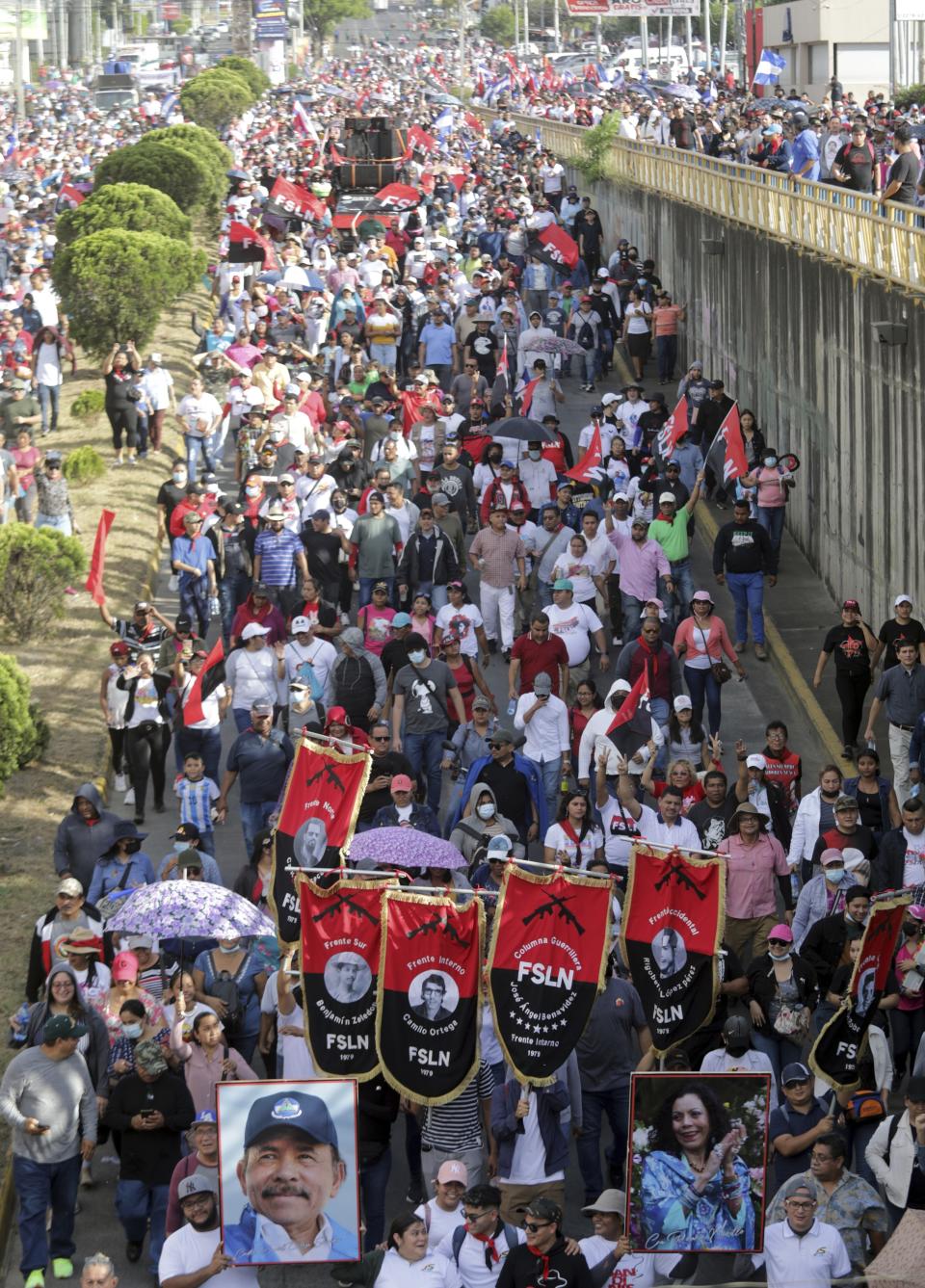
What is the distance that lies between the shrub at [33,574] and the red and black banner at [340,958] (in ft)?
37.6

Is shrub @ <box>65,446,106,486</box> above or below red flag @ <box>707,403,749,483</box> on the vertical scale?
below

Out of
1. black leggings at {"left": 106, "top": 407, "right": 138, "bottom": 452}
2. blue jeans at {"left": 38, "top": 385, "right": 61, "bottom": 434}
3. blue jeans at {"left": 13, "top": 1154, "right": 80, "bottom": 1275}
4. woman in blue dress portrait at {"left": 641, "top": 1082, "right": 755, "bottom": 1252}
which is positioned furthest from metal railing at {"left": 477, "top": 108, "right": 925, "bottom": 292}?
blue jeans at {"left": 13, "top": 1154, "right": 80, "bottom": 1275}

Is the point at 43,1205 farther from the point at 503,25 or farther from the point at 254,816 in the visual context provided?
the point at 503,25

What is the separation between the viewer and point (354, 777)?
13930 millimetres

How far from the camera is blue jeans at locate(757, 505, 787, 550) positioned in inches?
882

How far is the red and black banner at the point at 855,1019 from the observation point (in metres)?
11.9

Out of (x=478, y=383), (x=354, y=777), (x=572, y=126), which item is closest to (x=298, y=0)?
(x=572, y=126)

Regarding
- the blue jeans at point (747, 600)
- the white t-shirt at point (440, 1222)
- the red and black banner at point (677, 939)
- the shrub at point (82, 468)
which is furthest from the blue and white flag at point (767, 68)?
the white t-shirt at point (440, 1222)

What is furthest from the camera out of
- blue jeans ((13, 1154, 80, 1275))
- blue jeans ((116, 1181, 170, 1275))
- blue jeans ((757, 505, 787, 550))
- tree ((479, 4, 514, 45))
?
tree ((479, 4, 514, 45))

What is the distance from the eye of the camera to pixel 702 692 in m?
18.4

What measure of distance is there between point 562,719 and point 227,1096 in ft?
20.8

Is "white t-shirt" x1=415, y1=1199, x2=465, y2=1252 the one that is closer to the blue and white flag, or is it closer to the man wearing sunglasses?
the man wearing sunglasses

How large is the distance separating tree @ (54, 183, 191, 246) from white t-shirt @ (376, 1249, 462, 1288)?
29.3 m

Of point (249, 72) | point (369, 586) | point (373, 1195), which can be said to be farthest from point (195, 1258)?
point (249, 72)
